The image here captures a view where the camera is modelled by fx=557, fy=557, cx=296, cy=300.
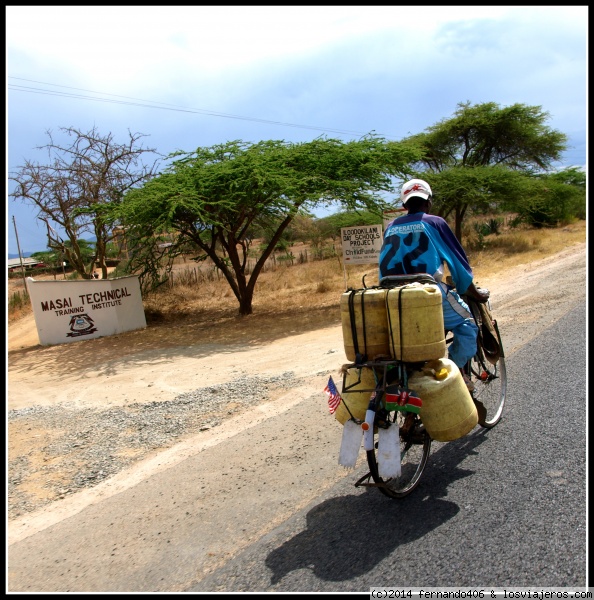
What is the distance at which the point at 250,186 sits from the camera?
13938 mm

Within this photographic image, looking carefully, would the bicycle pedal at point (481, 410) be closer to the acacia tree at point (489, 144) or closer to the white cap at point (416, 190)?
the white cap at point (416, 190)

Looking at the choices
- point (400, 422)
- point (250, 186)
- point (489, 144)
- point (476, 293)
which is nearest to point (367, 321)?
point (400, 422)

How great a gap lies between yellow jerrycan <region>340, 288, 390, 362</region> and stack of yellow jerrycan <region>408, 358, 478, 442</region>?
0.94 feet

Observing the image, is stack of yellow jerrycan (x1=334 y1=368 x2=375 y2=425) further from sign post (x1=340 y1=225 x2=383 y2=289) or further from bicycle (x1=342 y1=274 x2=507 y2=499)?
sign post (x1=340 y1=225 x2=383 y2=289)

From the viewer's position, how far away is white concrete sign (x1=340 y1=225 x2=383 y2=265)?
15.2 m

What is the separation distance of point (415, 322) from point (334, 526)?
1337 millimetres

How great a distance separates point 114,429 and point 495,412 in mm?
3883

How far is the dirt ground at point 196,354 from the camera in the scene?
791cm

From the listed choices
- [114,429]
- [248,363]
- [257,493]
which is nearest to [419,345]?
[257,493]

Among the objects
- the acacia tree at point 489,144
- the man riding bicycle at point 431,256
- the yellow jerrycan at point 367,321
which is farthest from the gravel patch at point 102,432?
the acacia tree at point 489,144

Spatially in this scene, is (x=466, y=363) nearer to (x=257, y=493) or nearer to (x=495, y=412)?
(x=495, y=412)

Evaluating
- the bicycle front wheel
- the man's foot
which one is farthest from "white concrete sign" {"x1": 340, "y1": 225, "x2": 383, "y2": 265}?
the man's foot

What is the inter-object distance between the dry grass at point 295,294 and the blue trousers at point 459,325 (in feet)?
30.6

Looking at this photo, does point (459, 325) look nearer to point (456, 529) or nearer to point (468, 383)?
point (468, 383)
